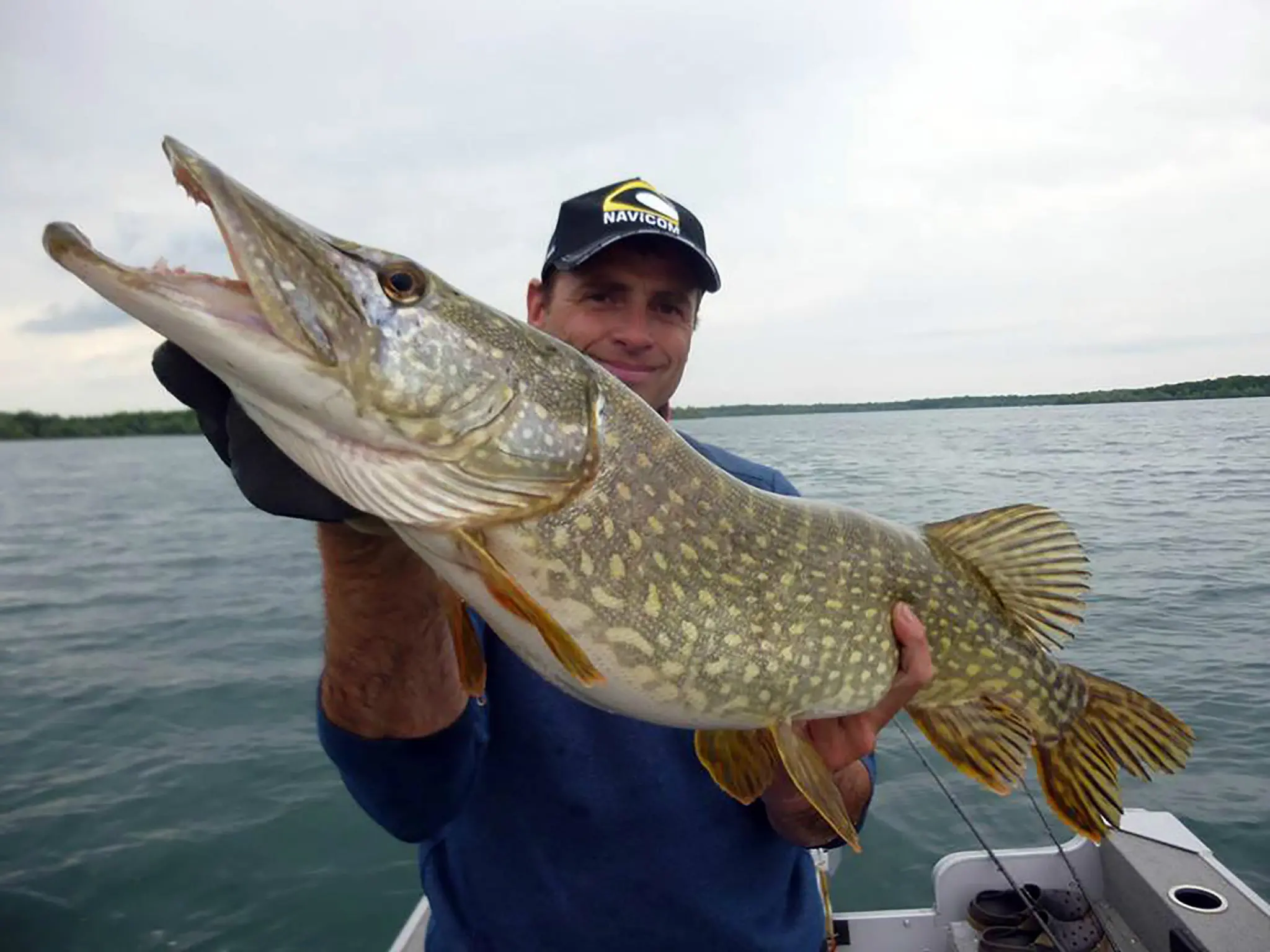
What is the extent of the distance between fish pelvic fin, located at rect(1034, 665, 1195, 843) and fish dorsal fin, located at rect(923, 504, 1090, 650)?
15 centimetres

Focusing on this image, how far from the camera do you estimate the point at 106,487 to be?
2770cm

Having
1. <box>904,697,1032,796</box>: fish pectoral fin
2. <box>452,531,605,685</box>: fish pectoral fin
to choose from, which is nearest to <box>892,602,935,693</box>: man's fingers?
<box>904,697,1032,796</box>: fish pectoral fin

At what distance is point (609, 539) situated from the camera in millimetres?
1432

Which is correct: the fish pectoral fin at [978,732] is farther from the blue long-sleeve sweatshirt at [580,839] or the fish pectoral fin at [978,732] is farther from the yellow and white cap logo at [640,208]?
the yellow and white cap logo at [640,208]

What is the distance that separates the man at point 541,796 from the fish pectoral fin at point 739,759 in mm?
203

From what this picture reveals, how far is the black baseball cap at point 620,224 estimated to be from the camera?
2.26 meters

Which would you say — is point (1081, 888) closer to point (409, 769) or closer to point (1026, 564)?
point (1026, 564)

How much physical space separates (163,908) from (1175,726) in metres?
5.29

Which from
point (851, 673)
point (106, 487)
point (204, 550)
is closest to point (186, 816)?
point (851, 673)

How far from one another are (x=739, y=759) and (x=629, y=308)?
51.8 inches

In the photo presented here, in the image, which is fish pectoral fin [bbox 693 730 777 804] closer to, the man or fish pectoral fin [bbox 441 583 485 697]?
the man

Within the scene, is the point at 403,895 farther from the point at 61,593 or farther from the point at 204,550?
the point at 204,550

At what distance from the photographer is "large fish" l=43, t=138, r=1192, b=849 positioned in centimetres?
117

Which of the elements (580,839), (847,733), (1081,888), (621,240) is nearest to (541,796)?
(580,839)
